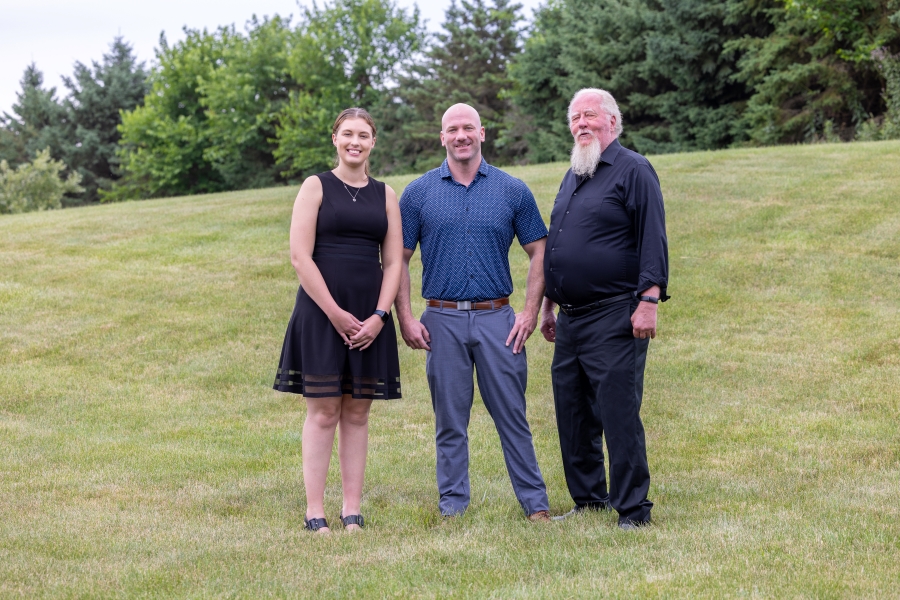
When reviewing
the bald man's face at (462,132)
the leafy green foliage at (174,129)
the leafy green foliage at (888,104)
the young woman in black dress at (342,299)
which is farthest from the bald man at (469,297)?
the leafy green foliage at (174,129)

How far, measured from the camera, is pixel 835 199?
50.6 feet

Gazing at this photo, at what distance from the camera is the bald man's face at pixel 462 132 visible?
523cm

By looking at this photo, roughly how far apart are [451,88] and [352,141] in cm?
4203

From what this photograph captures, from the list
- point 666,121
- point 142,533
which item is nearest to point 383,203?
point 142,533

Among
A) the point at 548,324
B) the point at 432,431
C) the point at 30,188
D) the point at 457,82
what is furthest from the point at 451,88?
the point at 548,324

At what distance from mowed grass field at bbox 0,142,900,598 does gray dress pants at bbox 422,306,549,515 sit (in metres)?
0.20

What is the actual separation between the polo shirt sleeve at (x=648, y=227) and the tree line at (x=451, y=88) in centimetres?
2489

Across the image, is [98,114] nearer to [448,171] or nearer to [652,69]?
[652,69]

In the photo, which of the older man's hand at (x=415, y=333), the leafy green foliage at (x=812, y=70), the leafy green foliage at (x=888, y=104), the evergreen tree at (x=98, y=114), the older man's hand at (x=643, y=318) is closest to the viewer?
the older man's hand at (x=643, y=318)

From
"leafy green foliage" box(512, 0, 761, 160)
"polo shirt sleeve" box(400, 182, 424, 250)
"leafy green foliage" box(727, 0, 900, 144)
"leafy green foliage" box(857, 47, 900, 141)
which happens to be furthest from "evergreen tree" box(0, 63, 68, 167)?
"polo shirt sleeve" box(400, 182, 424, 250)

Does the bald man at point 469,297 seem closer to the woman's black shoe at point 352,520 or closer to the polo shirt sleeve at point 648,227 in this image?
the woman's black shoe at point 352,520

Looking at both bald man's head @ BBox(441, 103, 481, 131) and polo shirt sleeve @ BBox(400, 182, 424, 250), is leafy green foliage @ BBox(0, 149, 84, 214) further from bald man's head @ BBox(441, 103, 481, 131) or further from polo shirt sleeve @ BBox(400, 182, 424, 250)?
bald man's head @ BBox(441, 103, 481, 131)

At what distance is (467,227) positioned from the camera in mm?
5312

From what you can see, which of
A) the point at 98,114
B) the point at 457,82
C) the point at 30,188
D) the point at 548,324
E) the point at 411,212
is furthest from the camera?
the point at 98,114
